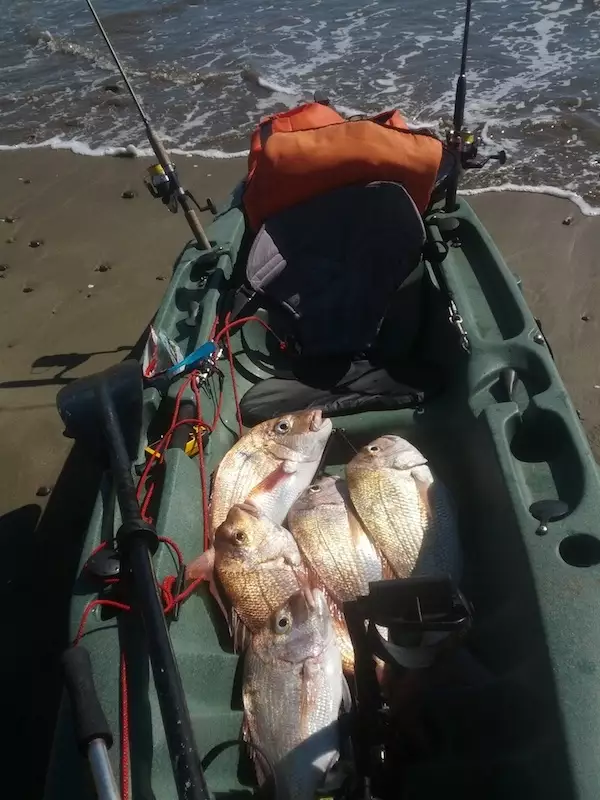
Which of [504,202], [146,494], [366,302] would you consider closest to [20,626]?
[146,494]

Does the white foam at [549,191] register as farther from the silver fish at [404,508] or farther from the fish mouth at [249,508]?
the fish mouth at [249,508]

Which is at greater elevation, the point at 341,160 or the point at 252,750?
the point at 341,160

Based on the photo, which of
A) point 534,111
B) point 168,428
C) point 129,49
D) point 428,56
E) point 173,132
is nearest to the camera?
point 168,428

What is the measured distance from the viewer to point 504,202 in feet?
21.6

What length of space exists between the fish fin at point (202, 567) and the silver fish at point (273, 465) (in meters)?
0.27

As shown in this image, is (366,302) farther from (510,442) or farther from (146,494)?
(146,494)

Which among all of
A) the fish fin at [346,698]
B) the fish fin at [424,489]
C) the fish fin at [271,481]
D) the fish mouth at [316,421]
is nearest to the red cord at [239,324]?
the fish mouth at [316,421]

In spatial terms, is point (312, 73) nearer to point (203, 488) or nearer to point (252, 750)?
point (203, 488)

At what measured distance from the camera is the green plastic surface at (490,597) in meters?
2.01

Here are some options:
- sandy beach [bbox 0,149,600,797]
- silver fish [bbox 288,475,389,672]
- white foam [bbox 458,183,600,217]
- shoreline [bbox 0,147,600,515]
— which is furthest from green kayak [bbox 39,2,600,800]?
white foam [bbox 458,183,600,217]

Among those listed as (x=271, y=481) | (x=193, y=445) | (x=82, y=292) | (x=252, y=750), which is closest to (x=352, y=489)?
(x=271, y=481)

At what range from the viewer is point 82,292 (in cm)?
599

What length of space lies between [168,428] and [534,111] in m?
7.20

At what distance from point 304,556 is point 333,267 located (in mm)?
1842
